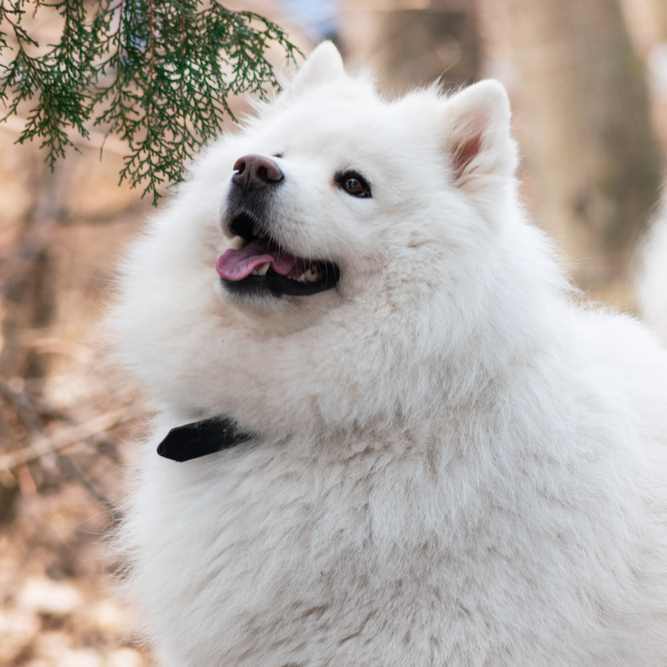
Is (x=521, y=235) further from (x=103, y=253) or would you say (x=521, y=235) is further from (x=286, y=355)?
(x=103, y=253)

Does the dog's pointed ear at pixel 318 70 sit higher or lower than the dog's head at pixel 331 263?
higher

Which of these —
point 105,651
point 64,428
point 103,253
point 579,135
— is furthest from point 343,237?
point 579,135

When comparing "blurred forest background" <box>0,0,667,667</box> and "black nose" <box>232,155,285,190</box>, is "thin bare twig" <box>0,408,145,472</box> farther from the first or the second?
"black nose" <box>232,155,285,190</box>

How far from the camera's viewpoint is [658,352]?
355 centimetres

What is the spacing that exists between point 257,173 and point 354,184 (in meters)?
0.37

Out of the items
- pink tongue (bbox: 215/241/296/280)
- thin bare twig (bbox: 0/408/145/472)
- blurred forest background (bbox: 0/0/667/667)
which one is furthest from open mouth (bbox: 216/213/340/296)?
thin bare twig (bbox: 0/408/145/472)

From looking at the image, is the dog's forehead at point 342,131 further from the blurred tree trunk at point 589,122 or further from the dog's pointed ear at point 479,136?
the blurred tree trunk at point 589,122

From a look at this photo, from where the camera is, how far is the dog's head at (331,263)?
115 inches

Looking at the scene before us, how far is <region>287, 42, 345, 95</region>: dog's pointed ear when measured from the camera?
3566 mm

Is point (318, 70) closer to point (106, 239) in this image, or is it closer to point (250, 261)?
point (250, 261)

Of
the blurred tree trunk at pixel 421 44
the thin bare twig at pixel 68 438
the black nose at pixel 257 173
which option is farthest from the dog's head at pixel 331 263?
the blurred tree trunk at pixel 421 44

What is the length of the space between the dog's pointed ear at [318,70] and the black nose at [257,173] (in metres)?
0.80

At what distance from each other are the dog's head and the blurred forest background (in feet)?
2.87

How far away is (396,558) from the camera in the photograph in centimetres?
277
